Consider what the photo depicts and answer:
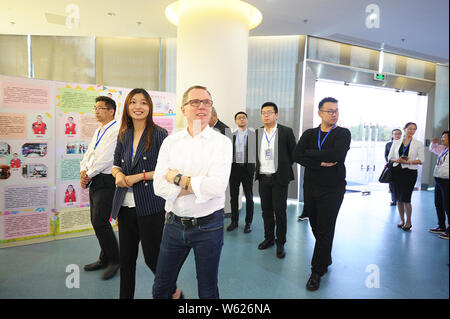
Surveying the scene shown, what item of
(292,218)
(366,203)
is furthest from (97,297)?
(366,203)

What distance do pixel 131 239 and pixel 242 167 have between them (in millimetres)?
2406

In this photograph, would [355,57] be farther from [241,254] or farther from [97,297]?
[97,297]

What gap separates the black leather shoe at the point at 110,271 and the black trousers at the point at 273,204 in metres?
1.76

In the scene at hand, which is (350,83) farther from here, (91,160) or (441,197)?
(91,160)

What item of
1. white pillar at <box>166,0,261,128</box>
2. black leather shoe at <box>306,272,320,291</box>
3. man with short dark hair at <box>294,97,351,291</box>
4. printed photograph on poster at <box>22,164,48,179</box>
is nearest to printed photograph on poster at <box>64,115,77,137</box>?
printed photograph on poster at <box>22,164,48,179</box>

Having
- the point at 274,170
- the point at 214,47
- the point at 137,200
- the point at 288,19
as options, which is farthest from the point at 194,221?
the point at 288,19

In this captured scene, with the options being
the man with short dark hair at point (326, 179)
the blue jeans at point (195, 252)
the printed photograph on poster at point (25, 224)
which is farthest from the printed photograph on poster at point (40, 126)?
the man with short dark hair at point (326, 179)

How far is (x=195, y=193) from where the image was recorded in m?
1.39

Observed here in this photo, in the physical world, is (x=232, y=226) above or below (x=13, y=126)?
below

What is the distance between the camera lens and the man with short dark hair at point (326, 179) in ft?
7.68

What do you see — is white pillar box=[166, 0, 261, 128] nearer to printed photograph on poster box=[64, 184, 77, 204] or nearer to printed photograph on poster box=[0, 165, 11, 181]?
printed photograph on poster box=[64, 184, 77, 204]

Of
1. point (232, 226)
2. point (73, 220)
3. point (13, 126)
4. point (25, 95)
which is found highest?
point (25, 95)
